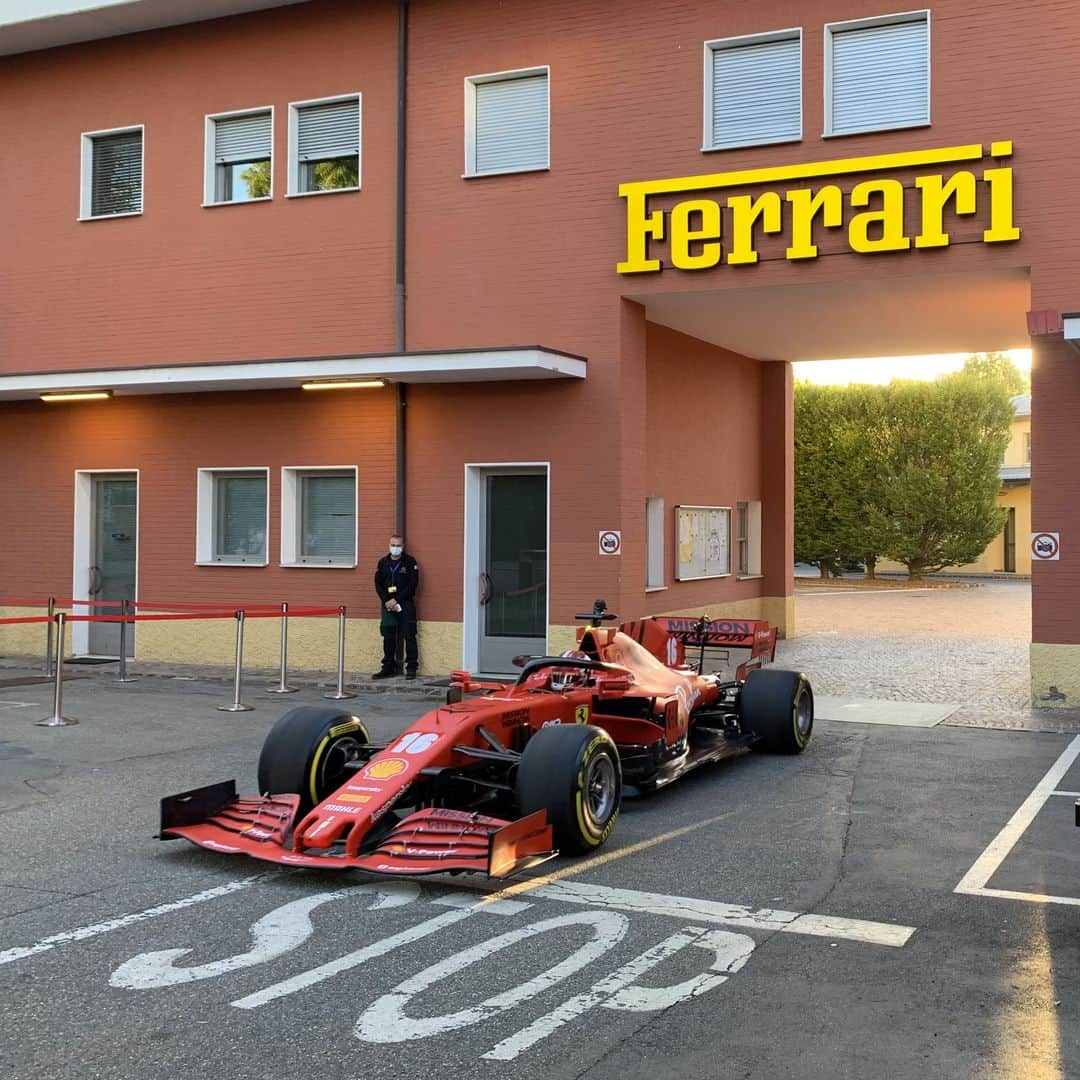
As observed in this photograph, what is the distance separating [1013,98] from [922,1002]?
10543 millimetres

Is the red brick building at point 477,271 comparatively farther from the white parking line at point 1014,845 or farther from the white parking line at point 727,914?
the white parking line at point 727,914

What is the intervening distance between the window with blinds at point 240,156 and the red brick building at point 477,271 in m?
0.05

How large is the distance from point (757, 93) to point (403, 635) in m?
7.29

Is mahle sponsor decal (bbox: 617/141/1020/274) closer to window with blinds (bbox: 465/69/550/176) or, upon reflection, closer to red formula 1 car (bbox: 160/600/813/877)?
window with blinds (bbox: 465/69/550/176)

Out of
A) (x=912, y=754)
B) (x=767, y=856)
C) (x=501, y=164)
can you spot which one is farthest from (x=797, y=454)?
(x=767, y=856)

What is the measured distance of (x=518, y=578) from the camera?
15.3m

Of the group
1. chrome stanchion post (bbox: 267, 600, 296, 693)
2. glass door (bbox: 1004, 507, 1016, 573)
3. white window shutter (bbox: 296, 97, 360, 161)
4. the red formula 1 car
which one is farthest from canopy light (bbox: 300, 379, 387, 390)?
glass door (bbox: 1004, 507, 1016, 573)

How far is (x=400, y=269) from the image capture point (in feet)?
50.6

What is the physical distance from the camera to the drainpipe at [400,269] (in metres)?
15.4

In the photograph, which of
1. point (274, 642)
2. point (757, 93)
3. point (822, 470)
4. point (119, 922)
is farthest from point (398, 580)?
point (822, 470)

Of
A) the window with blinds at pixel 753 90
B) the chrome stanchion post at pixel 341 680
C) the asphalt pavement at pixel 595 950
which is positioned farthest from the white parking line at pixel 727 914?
the window with blinds at pixel 753 90

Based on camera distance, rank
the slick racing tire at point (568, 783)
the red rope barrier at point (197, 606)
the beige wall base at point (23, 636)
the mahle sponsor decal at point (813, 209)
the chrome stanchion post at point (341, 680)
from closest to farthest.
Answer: the slick racing tire at point (568, 783) → the mahle sponsor decal at point (813, 209) → the chrome stanchion post at point (341, 680) → the red rope barrier at point (197, 606) → the beige wall base at point (23, 636)

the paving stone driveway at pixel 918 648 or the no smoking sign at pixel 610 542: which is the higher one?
the no smoking sign at pixel 610 542

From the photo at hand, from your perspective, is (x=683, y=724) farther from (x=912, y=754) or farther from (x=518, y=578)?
(x=518, y=578)
